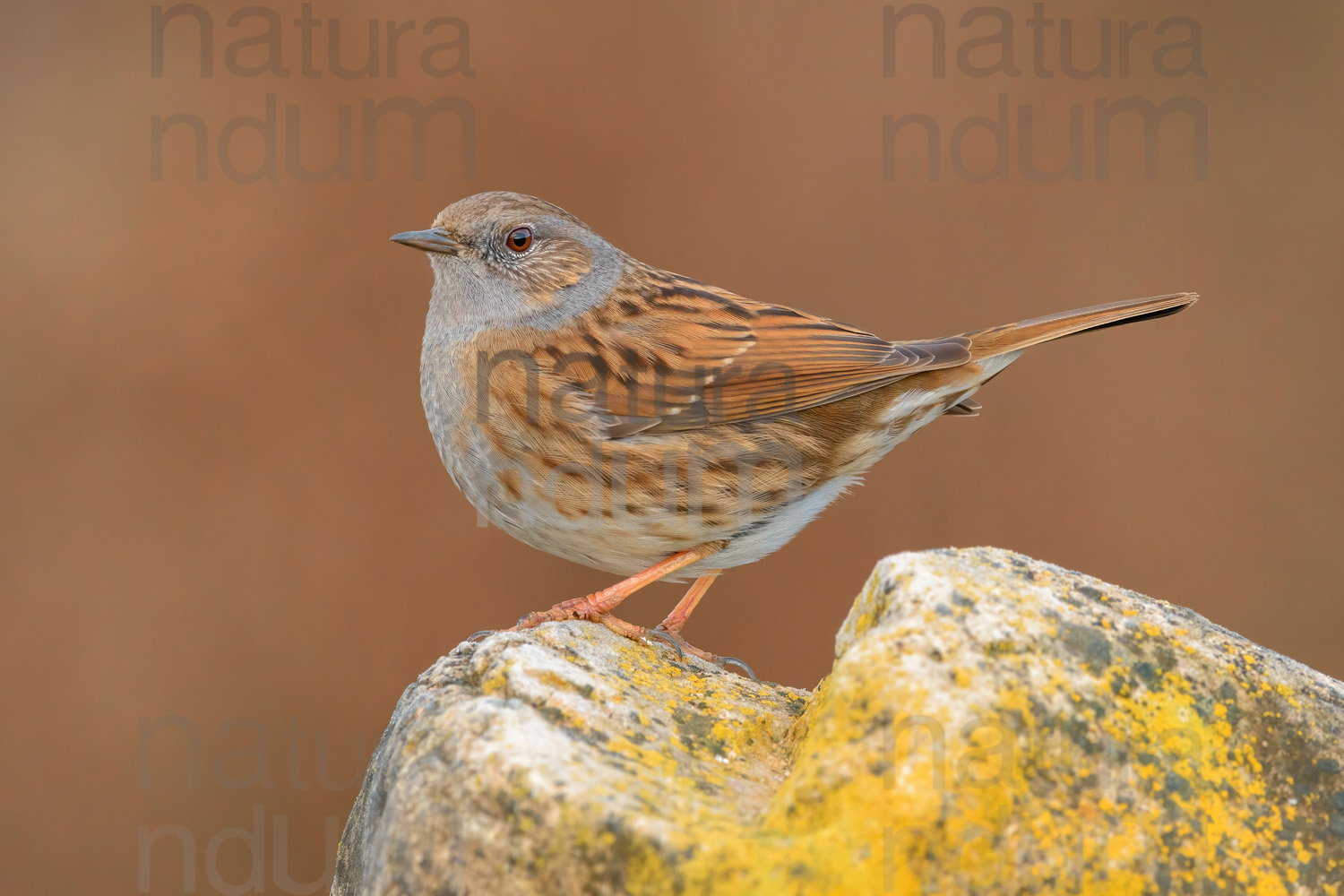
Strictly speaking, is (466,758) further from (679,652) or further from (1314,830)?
(1314,830)

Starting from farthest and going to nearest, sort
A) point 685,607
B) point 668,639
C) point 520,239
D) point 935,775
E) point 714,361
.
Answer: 1. point 520,239
2. point 685,607
3. point 714,361
4. point 668,639
5. point 935,775

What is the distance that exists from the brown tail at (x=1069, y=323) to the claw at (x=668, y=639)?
126 centimetres

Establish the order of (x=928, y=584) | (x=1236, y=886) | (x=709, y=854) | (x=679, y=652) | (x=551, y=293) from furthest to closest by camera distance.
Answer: (x=551, y=293)
(x=679, y=652)
(x=928, y=584)
(x=1236, y=886)
(x=709, y=854)

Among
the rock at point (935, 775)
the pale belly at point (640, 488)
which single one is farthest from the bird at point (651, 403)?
the rock at point (935, 775)

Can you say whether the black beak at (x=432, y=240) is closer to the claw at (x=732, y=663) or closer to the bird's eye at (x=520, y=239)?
the bird's eye at (x=520, y=239)

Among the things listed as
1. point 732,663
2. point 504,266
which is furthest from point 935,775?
point 504,266

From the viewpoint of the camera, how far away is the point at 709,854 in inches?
64.6

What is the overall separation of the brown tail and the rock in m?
1.20

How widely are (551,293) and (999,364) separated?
1.48m

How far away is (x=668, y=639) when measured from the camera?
3031mm

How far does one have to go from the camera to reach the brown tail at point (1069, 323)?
3.01 metres

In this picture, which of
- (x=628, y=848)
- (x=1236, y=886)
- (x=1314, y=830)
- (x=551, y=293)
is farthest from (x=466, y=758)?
(x=551, y=293)

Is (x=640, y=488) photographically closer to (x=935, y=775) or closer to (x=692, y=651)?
(x=692, y=651)

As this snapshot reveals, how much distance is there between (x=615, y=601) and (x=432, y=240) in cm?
135
